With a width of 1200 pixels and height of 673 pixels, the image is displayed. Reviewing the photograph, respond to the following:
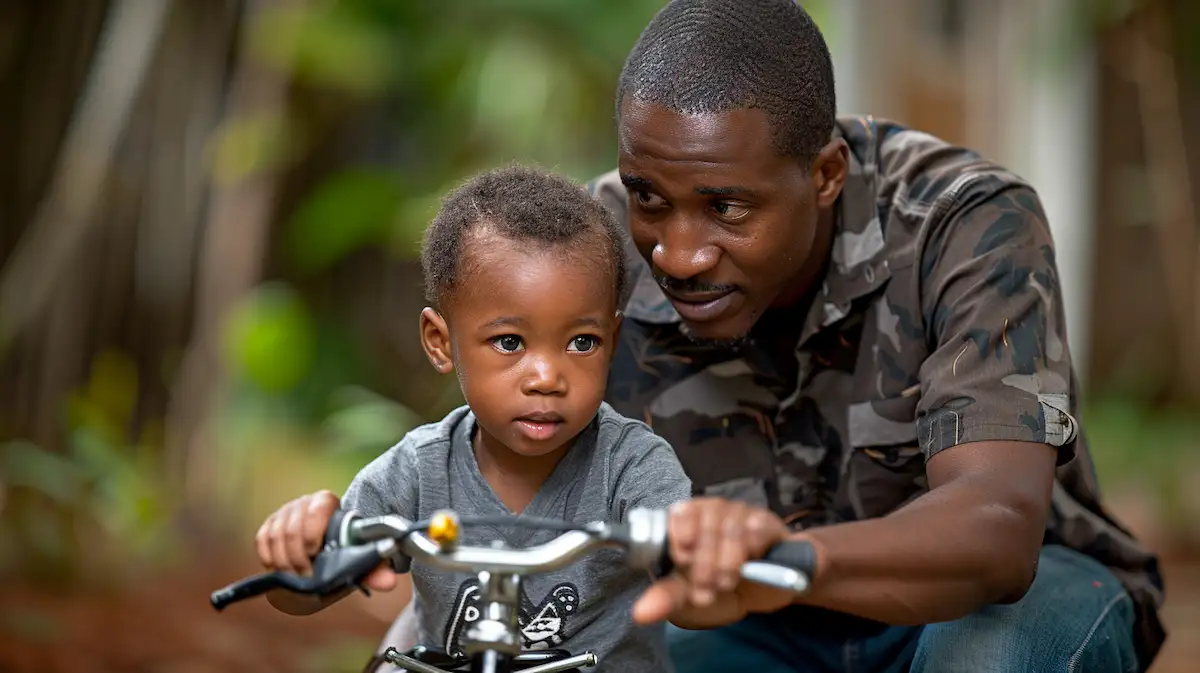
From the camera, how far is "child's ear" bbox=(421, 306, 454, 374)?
2455 mm

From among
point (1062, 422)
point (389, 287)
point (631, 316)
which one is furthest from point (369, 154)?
point (1062, 422)

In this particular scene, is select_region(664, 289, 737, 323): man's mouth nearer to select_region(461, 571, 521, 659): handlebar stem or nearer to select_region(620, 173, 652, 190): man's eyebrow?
select_region(620, 173, 652, 190): man's eyebrow

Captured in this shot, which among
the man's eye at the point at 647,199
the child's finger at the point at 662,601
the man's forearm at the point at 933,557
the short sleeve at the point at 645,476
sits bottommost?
the man's forearm at the point at 933,557

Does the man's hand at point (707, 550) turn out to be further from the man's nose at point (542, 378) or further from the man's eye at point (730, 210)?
the man's eye at point (730, 210)

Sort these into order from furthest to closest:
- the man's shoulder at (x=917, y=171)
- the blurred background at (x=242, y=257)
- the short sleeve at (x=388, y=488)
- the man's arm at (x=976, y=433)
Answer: the blurred background at (x=242, y=257) < the man's shoulder at (x=917, y=171) < the short sleeve at (x=388, y=488) < the man's arm at (x=976, y=433)

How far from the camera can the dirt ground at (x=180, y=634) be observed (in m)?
4.40

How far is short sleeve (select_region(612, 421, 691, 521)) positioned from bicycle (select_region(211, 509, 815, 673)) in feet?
1.03

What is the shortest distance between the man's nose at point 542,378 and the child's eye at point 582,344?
60mm

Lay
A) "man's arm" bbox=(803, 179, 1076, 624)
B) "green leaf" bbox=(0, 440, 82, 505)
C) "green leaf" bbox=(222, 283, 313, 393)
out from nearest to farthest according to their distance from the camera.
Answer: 1. "man's arm" bbox=(803, 179, 1076, 624)
2. "green leaf" bbox=(0, 440, 82, 505)
3. "green leaf" bbox=(222, 283, 313, 393)

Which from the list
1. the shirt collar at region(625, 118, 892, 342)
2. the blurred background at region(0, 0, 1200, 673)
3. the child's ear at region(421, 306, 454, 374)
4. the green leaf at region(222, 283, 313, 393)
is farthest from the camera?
the green leaf at region(222, 283, 313, 393)

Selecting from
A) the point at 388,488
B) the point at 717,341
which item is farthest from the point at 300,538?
the point at 717,341

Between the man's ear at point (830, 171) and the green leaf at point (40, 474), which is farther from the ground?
the green leaf at point (40, 474)

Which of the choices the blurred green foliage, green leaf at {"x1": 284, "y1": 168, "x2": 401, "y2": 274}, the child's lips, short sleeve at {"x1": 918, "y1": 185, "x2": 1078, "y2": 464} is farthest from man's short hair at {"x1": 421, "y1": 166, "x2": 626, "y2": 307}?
green leaf at {"x1": 284, "y1": 168, "x2": 401, "y2": 274}

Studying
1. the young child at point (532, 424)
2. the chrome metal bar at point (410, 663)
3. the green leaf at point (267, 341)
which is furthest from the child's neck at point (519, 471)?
the green leaf at point (267, 341)
